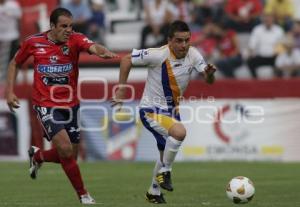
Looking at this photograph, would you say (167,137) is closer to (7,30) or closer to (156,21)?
(156,21)

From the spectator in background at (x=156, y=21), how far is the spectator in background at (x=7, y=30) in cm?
331

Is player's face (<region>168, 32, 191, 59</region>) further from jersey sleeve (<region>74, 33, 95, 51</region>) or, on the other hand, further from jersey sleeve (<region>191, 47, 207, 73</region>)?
jersey sleeve (<region>74, 33, 95, 51</region>)

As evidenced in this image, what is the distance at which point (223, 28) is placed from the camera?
915 inches

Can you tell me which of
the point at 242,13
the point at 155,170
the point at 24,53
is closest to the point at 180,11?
the point at 242,13

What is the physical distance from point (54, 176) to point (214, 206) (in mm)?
6420

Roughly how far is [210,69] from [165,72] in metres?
0.80

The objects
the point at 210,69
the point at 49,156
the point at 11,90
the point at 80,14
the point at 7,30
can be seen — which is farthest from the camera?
the point at 80,14

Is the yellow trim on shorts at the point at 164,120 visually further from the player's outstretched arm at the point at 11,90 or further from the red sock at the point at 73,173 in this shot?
the player's outstretched arm at the point at 11,90

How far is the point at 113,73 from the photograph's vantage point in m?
23.5

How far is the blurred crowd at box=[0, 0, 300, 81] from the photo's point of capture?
74.1ft

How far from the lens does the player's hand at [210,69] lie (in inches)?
435

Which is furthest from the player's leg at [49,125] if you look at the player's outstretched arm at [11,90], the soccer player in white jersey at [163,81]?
the soccer player in white jersey at [163,81]

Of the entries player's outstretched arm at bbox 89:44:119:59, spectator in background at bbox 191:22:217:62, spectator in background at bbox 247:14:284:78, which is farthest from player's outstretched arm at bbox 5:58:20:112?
spectator in background at bbox 247:14:284:78

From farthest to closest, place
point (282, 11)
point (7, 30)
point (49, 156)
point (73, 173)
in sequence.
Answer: point (7, 30)
point (282, 11)
point (49, 156)
point (73, 173)
